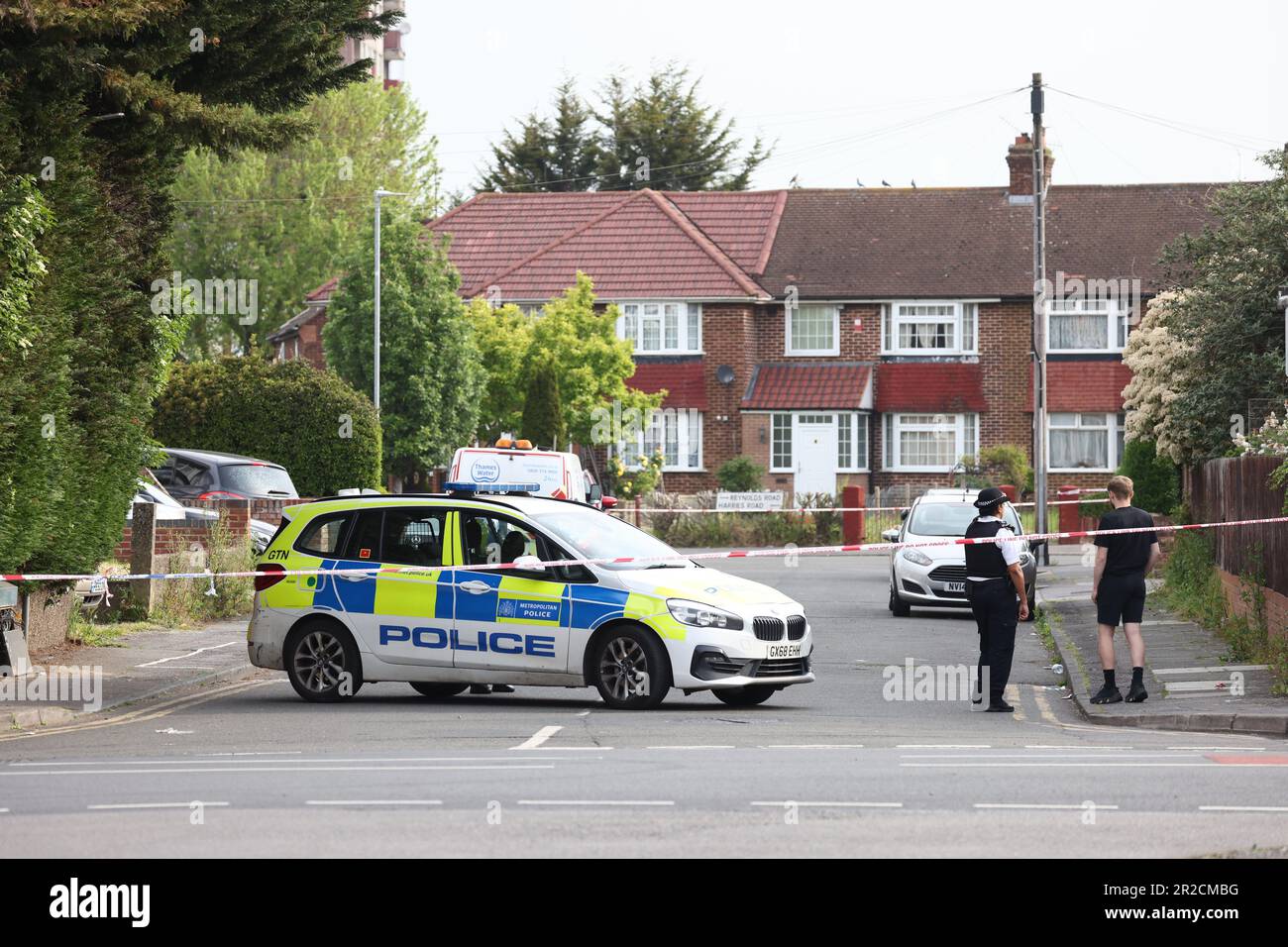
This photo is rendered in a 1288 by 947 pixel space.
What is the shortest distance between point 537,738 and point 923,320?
136ft

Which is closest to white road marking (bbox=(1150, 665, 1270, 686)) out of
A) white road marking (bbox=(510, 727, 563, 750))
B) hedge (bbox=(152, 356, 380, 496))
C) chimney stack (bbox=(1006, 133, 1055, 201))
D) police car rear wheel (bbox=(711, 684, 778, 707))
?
police car rear wheel (bbox=(711, 684, 778, 707))

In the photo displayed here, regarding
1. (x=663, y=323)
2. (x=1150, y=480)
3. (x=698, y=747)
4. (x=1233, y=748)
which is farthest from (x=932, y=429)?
(x=698, y=747)

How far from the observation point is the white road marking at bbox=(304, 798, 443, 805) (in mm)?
9469

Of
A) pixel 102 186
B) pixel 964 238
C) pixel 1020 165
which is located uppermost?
pixel 1020 165

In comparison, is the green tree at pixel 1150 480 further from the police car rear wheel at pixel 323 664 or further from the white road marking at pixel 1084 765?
the white road marking at pixel 1084 765

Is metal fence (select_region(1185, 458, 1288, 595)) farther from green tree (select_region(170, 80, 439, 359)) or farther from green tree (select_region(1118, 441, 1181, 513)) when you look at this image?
green tree (select_region(170, 80, 439, 359))

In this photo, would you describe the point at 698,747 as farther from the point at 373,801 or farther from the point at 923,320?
the point at 923,320

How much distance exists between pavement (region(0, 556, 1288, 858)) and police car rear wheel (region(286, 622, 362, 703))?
0.23 meters

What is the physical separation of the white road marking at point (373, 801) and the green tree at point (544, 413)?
3597 cm

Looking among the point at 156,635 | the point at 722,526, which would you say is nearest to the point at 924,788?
the point at 156,635

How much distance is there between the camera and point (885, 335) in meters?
53.1

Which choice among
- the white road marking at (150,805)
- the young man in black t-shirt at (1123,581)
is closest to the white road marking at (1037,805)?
the white road marking at (150,805)

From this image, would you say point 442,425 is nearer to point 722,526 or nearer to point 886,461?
point 722,526
